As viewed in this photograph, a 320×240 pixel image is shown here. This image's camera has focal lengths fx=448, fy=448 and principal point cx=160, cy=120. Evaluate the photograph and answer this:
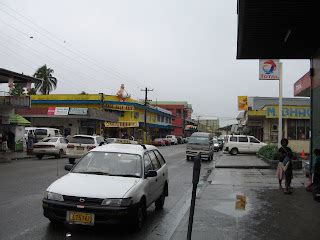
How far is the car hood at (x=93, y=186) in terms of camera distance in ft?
24.1

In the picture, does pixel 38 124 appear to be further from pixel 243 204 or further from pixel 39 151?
pixel 243 204

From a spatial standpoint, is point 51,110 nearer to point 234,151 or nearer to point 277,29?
point 234,151

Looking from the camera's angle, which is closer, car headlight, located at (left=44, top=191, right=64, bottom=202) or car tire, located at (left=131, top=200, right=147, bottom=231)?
car headlight, located at (left=44, top=191, right=64, bottom=202)

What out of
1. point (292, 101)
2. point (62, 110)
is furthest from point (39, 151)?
point (292, 101)

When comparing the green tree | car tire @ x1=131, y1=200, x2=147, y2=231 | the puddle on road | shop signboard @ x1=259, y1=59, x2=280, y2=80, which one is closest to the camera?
car tire @ x1=131, y1=200, x2=147, y2=231

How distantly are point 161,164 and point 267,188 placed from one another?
5612 millimetres

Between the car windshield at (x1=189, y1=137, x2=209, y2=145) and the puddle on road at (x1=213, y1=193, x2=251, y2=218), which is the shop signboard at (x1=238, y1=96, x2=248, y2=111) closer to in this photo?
the car windshield at (x1=189, y1=137, x2=209, y2=145)

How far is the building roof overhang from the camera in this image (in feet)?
31.3

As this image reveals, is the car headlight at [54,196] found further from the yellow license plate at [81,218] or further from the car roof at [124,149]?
the car roof at [124,149]

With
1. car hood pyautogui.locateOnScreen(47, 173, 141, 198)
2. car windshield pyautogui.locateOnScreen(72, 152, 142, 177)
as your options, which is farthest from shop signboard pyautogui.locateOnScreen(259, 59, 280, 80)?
car hood pyautogui.locateOnScreen(47, 173, 141, 198)

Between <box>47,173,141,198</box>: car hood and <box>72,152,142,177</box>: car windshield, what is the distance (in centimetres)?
28

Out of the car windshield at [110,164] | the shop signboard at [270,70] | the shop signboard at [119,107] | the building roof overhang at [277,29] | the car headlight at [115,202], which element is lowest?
the car headlight at [115,202]

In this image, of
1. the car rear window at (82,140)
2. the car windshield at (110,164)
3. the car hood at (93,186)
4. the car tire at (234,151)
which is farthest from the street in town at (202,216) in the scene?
the car tire at (234,151)

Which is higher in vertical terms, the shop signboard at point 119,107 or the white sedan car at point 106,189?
the shop signboard at point 119,107
